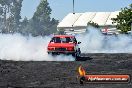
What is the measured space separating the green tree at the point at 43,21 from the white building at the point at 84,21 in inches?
1231

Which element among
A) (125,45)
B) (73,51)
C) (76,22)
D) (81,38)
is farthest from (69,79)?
(76,22)

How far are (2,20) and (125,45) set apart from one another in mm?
116927

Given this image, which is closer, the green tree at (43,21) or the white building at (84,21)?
the white building at (84,21)

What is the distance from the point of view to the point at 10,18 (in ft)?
499

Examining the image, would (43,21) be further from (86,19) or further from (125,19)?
(125,19)

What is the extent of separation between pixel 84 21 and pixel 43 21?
4767cm

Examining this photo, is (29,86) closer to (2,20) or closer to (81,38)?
(81,38)

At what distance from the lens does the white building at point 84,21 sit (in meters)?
91.2

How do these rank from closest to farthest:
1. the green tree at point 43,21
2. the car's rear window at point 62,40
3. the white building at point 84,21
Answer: the car's rear window at point 62,40 < the white building at point 84,21 < the green tree at point 43,21

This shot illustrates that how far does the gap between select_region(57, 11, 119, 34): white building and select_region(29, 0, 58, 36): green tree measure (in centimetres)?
3127

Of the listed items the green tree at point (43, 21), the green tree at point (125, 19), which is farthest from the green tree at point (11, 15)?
the green tree at point (125, 19)

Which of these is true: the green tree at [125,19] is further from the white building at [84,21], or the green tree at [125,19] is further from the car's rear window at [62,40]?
the white building at [84,21]

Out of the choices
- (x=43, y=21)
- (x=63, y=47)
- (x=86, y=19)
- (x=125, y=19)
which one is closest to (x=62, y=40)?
(x=63, y=47)

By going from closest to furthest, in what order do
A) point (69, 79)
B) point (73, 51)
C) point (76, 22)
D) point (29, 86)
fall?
point (29, 86) → point (69, 79) → point (73, 51) → point (76, 22)
